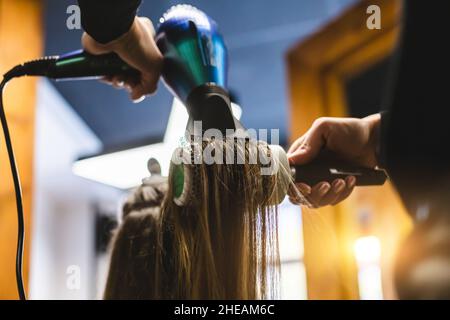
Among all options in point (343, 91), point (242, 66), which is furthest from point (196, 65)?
point (242, 66)

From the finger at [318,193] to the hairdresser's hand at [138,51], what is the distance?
0.97 ft

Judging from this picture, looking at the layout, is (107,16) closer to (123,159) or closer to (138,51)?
(138,51)

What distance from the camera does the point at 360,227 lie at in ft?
6.40

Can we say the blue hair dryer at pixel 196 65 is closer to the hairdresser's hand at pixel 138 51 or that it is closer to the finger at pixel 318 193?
the hairdresser's hand at pixel 138 51

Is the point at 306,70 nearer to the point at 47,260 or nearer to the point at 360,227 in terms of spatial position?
the point at 360,227

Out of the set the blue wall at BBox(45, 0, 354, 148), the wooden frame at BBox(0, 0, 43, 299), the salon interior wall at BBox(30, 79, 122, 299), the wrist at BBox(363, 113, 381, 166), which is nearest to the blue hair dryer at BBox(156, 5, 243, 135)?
the wrist at BBox(363, 113, 381, 166)

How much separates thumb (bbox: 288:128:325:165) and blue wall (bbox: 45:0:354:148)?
36.3 inches

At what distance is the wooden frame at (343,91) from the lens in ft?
4.73

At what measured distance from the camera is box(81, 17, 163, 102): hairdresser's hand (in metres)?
0.72

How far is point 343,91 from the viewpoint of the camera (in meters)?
1.74

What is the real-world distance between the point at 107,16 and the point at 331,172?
0.36m

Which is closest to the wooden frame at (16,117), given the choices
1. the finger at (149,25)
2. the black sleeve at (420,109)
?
the finger at (149,25)

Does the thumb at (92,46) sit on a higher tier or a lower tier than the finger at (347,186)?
higher

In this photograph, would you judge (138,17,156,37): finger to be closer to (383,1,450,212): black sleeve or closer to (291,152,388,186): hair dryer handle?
(291,152,388,186): hair dryer handle
